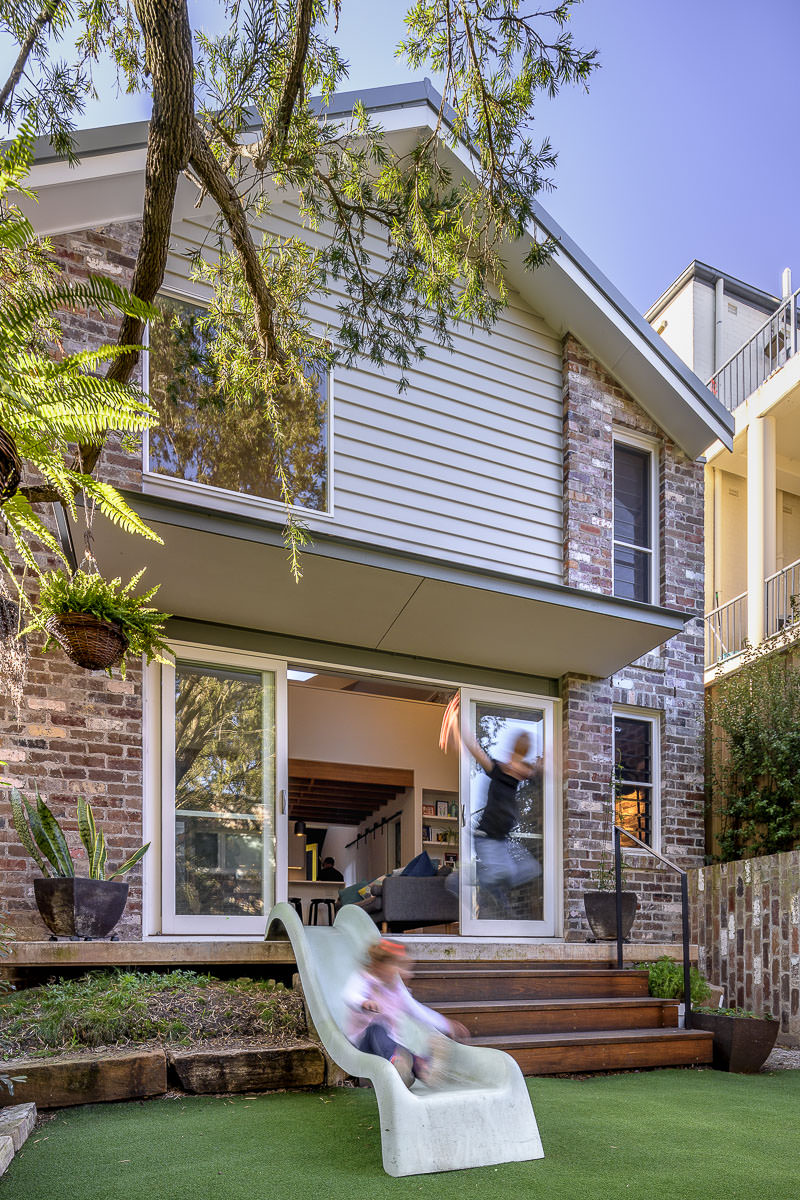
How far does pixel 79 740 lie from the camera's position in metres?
7.06

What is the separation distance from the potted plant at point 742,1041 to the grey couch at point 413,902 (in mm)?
2407

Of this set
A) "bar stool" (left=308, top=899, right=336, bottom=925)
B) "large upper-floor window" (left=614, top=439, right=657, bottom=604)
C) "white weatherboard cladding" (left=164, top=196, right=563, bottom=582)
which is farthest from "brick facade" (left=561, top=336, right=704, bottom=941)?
"bar stool" (left=308, top=899, right=336, bottom=925)

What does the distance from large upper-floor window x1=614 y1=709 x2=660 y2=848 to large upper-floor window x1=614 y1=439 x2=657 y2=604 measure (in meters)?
1.16

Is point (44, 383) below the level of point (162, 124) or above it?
below

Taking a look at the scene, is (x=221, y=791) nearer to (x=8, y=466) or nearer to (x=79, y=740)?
(x=79, y=740)

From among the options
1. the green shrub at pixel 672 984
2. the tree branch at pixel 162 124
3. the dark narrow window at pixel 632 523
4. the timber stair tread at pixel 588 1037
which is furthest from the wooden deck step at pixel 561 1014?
the dark narrow window at pixel 632 523

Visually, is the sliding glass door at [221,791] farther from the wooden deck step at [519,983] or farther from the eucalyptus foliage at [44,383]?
the eucalyptus foliage at [44,383]

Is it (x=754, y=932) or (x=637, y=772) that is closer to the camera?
(x=754, y=932)

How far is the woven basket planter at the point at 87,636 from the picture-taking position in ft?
14.3

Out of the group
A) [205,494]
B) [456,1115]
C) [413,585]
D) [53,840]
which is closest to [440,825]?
[413,585]

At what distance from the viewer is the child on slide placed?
4438 millimetres

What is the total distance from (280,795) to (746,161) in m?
7.69

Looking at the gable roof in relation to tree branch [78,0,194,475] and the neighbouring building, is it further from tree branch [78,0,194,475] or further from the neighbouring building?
tree branch [78,0,194,475]

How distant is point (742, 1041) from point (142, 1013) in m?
3.67
